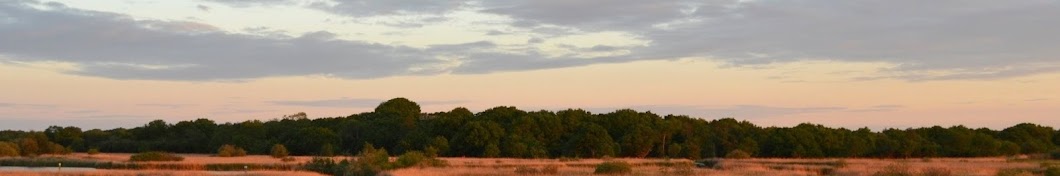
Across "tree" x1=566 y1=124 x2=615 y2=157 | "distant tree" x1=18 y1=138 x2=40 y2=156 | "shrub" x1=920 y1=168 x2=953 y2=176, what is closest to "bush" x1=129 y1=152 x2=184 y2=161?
"distant tree" x1=18 y1=138 x2=40 y2=156

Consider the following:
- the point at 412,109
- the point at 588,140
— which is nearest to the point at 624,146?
the point at 588,140

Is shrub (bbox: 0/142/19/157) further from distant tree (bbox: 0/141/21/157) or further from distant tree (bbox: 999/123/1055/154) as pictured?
distant tree (bbox: 999/123/1055/154)

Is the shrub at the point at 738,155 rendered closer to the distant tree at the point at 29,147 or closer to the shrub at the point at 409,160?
the shrub at the point at 409,160

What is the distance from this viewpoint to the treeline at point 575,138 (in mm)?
90625

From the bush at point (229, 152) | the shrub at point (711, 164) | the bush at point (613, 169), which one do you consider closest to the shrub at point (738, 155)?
the shrub at point (711, 164)

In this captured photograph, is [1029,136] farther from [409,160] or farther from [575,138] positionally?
[409,160]

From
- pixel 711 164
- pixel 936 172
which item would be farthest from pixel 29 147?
pixel 936 172

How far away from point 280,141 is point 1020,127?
222ft

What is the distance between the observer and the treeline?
90.6m

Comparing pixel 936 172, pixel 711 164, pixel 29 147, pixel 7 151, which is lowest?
pixel 936 172

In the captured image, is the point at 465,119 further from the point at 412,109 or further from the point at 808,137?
the point at 808,137

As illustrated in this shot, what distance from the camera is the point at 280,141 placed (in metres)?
97.2

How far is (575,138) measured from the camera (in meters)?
91.8

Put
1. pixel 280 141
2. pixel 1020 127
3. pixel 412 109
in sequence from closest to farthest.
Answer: pixel 280 141 → pixel 1020 127 → pixel 412 109
